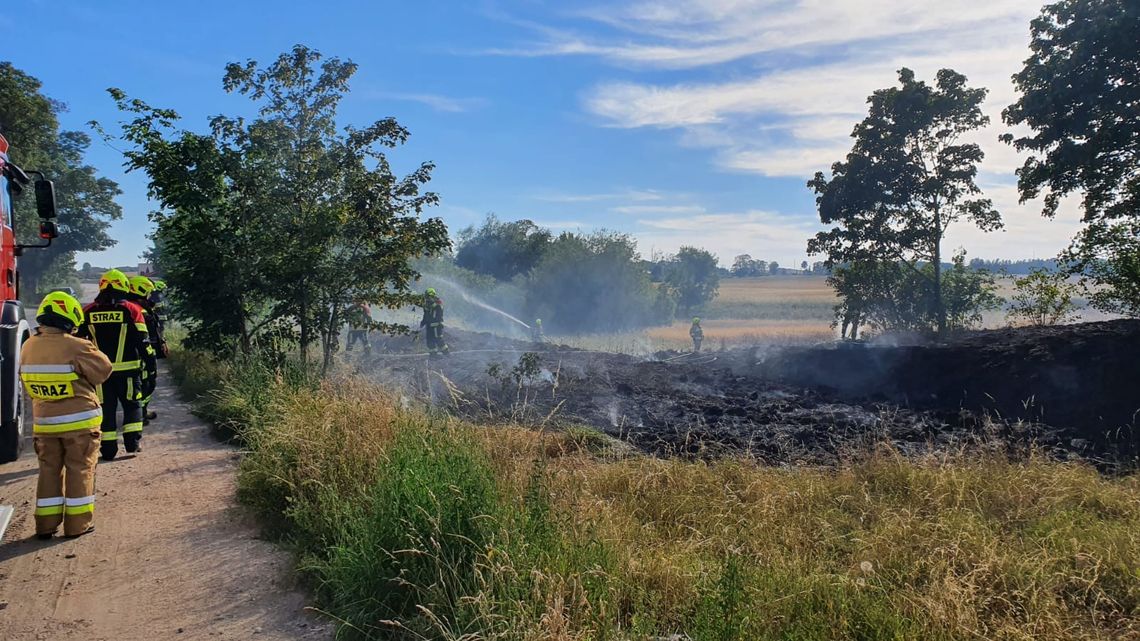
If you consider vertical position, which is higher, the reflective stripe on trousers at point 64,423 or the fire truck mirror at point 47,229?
the fire truck mirror at point 47,229

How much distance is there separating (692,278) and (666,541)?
69.6 m

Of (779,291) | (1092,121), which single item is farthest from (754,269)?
(1092,121)

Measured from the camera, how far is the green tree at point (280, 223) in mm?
9734

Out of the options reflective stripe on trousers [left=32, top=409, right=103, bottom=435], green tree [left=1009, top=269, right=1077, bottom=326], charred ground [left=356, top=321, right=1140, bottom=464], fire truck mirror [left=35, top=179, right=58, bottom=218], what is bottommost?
charred ground [left=356, top=321, right=1140, bottom=464]

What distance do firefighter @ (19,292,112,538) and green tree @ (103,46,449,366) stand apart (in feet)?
14.7

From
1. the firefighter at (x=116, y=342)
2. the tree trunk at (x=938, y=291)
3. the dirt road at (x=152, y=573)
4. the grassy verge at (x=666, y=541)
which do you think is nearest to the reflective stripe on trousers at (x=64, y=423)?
the dirt road at (x=152, y=573)

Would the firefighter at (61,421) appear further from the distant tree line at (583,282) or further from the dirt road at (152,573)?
the distant tree line at (583,282)

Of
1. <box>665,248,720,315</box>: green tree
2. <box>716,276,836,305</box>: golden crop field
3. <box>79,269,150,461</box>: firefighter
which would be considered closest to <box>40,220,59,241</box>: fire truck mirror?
<box>79,269,150,461</box>: firefighter

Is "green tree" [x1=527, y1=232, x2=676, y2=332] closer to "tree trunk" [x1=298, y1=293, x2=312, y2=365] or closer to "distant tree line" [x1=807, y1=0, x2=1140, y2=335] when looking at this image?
"distant tree line" [x1=807, y1=0, x2=1140, y2=335]

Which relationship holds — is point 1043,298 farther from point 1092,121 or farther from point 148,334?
point 148,334

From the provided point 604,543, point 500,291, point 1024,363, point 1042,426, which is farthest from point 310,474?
point 500,291

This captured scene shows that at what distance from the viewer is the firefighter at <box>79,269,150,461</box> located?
23.1ft

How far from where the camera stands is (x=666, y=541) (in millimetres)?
4762

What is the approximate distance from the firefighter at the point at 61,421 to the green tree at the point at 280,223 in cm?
447
